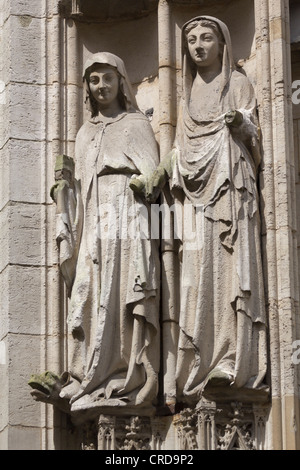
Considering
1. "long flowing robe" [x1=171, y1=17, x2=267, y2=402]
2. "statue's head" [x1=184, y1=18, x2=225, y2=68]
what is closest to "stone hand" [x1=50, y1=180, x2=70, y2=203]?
"long flowing robe" [x1=171, y1=17, x2=267, y2=402]

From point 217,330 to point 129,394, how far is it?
2.19 feet

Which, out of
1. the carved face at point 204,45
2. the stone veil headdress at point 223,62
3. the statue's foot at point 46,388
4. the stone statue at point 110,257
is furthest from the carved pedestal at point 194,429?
the carved face at point 204,45

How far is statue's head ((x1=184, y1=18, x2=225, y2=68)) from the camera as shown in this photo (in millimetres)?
13305

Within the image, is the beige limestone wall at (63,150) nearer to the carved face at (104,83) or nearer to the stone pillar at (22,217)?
the stone pillar at (22,217)

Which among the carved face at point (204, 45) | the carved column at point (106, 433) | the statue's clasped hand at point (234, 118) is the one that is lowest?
the carved column at point (106, 433)

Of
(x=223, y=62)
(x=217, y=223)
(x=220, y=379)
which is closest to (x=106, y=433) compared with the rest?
(x=220, y=379)

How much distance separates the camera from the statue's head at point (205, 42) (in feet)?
43.7

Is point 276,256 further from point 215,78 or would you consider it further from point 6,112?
point 6,112

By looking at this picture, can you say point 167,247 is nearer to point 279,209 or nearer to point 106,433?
point 279,209

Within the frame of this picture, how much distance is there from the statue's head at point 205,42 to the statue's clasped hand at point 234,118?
1.78 feet

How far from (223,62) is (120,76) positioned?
26.6 inches

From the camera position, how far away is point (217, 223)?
1284 cm

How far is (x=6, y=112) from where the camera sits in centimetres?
1380

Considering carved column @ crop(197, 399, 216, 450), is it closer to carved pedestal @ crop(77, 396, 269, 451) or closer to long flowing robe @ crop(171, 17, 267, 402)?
carved pedestal @ crop(77, 396, 269, 451)
